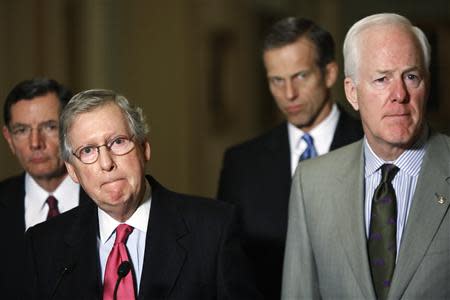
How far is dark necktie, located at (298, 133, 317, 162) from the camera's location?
394 cm

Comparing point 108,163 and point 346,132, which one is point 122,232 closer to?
point 108,163

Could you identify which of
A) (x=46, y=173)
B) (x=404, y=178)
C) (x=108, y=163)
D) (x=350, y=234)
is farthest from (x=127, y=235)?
(x=404, y=178)

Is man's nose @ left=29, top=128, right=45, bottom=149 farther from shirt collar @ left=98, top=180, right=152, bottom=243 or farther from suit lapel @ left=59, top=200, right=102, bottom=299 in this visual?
shirt collar @ left=98, top=180, right=152, bottom=243

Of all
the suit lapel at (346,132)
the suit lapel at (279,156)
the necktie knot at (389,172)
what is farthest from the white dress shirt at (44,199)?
the necktie knot at (389,172)

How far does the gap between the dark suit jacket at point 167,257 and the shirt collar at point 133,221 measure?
0.03 m

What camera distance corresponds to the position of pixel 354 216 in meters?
2.86

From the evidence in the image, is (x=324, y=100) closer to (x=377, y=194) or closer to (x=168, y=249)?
(x=377, y=194)

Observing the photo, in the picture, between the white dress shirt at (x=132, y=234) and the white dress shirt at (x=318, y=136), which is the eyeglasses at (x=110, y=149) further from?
the white dress shirt at (x=318, y=136)

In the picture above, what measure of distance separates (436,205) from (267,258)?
49.8 inches

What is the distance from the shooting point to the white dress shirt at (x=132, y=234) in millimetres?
2875

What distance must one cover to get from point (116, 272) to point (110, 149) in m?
0.42

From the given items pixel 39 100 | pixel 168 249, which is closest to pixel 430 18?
pixel 39 100

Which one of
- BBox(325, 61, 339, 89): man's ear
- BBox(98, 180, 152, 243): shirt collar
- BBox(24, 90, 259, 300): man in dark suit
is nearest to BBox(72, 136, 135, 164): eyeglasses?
BBox(24, 90, 259, 300): man in dark suit

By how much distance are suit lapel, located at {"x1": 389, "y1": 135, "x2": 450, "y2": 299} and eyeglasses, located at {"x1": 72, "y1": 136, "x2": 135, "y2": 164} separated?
3.25ft
